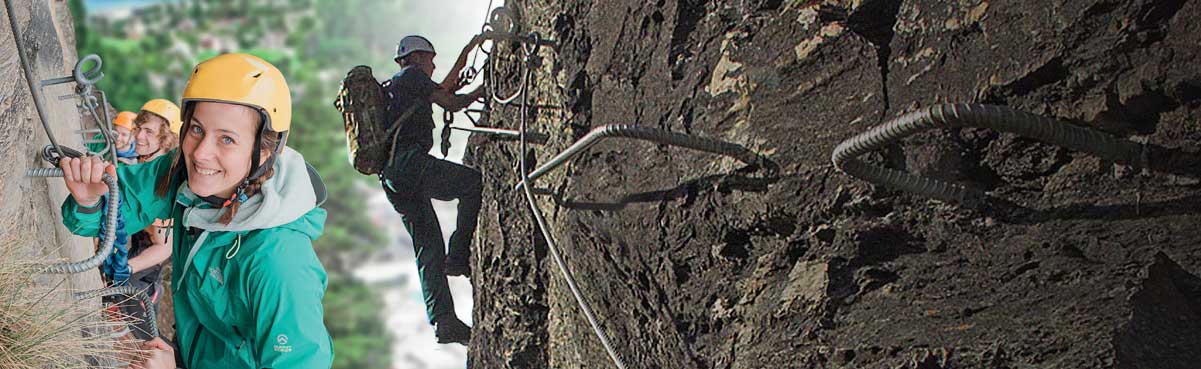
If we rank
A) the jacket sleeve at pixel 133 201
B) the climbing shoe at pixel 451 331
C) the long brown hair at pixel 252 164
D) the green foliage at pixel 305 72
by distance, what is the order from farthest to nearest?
1. the green foliage at pixel 305 72
2. the climbing shoe at pixel 451 331
3. the jacket sleeve at pixel 133 201
4. the long brown hair at pixel 252 164

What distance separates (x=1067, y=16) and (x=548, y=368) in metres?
1.34

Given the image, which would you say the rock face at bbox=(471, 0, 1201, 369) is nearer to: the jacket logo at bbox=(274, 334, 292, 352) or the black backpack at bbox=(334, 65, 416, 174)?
the jacket logo at bbox=(274, 334, 292, 352)

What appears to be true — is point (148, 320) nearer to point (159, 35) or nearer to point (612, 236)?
point (612, 236)

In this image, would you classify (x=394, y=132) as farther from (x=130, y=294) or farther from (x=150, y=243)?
(x=130, y=294)

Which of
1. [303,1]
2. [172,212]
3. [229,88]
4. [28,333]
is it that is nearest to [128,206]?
[172,212]

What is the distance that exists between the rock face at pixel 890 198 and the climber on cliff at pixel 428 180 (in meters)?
1.05

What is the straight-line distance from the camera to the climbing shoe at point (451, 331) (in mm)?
2939

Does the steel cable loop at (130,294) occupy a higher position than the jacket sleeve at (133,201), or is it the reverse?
the jacket sleeve at (133,201)

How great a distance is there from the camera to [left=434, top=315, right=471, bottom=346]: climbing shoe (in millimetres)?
2939

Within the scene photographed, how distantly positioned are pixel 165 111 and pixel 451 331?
3.38 ft

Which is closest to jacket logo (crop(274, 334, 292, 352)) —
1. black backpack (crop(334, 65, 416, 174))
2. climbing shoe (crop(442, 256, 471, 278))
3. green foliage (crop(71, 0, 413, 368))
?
black backpack (crop(334, 65, 416, 174))

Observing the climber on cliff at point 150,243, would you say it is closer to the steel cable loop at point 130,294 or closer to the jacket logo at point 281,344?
the steel cable loop at point 130,294

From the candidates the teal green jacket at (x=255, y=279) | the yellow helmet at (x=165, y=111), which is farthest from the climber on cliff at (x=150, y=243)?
the teal green jacket at (x=255, y=279)

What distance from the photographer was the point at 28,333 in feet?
5.03
